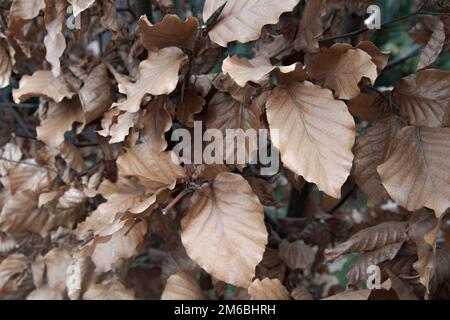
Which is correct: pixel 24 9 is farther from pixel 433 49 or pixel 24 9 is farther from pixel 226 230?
pixel 433 49

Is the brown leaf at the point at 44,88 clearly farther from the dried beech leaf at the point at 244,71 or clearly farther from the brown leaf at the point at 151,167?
the dried beech leaf at the point at 244,71

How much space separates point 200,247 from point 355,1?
573 millimetres

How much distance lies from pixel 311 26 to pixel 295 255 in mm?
422

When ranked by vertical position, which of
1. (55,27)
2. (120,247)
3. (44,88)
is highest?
(55,27)

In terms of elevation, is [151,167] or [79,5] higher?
[79,5]

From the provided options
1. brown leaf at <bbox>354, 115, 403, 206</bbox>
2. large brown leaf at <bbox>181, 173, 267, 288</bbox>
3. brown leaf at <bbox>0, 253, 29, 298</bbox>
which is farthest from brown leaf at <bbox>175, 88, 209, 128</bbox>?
brown leaf at <bbox>0, 253, 29, 298</bbox>

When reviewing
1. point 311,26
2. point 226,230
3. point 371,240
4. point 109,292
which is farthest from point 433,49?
point 109,292

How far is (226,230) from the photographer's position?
660mm

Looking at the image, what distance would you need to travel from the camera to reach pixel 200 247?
2.16 ft

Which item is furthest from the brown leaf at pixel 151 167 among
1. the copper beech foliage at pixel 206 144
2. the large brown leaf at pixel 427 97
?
the large brown leaf at pixel 427 97

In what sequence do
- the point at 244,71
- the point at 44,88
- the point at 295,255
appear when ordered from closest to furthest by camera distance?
1. the point at 244,71
2. the point at 44,88
3. the point at 295,255

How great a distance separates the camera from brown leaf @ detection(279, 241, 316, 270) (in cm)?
93

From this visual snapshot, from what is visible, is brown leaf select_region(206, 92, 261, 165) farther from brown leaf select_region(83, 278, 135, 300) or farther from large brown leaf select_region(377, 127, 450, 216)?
brown leaf select_region(83, 278, 135, 300)
